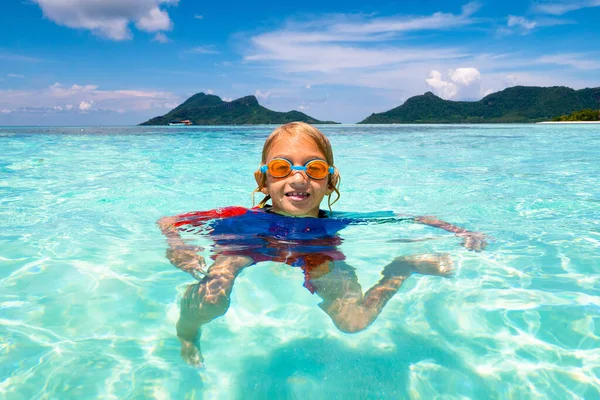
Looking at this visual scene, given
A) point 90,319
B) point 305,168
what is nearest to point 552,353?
point 305,168

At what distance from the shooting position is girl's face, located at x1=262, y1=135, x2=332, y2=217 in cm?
318

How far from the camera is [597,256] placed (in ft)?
10.6

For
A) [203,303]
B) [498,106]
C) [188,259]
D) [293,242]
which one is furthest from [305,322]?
[498,106]

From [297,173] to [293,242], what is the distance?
0.54 m

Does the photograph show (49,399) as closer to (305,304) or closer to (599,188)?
(305,304)

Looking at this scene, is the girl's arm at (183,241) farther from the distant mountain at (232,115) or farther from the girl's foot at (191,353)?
the distant mountain at (232,115)

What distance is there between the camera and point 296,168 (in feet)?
10.3

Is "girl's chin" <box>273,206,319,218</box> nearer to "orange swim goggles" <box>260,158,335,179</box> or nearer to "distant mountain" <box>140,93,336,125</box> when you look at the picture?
"orange swim goggles" <box>260,158,335,179</box>

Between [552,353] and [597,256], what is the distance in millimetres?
1646

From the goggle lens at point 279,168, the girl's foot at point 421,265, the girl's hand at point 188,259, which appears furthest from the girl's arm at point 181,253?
the girl's foot at point 421,265

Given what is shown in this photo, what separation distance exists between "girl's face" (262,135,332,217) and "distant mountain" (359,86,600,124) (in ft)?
427

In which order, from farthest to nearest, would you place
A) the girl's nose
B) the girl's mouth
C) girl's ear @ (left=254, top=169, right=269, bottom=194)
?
girl's ear @ (left=254, top=169, right=269, bottom=194) < the girl's mouth < the girl's nose

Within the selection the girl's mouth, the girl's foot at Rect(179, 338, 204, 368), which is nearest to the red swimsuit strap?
the girl's mouth

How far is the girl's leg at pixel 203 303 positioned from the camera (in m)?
2.04
